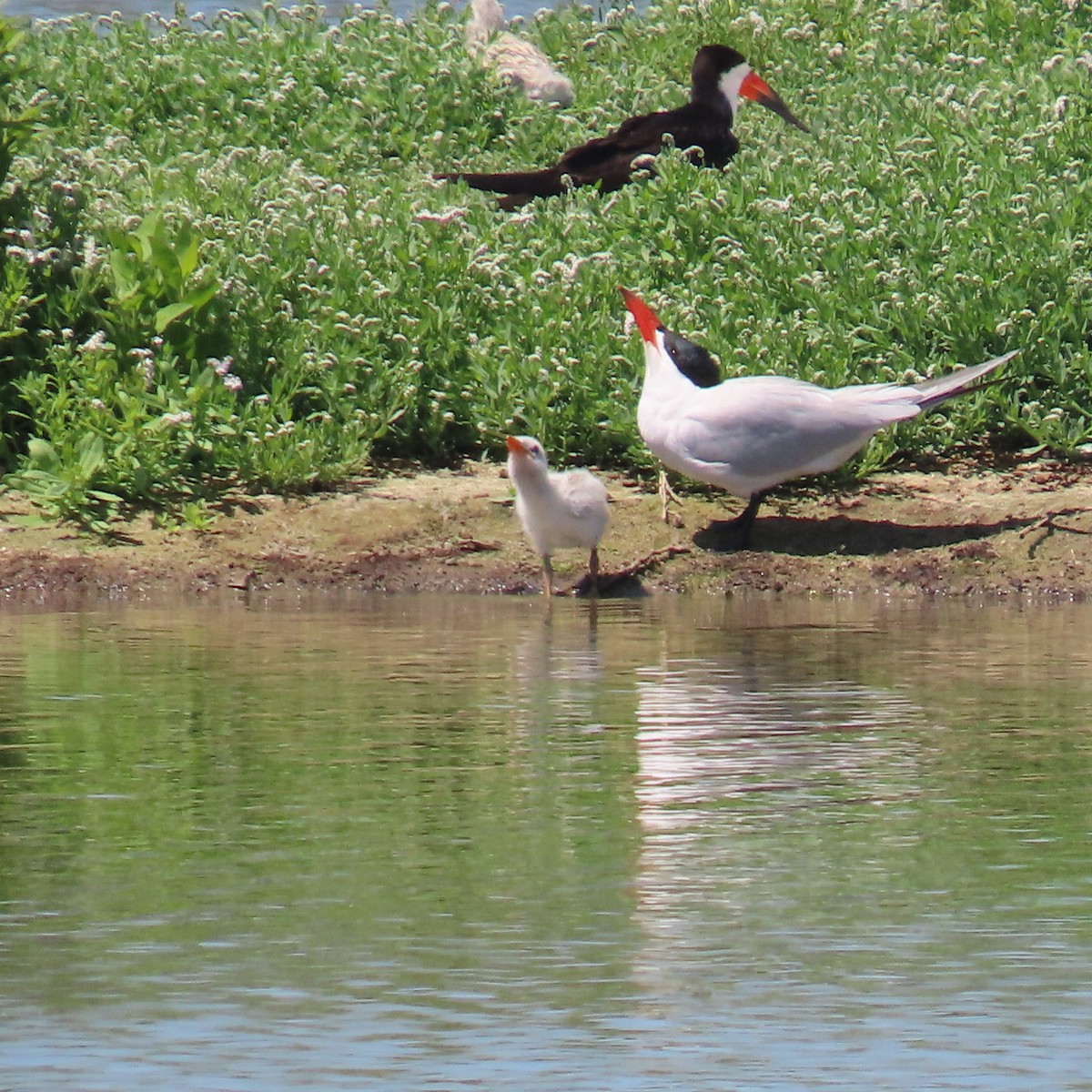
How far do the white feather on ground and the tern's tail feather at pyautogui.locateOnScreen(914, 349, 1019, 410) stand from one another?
6.13 m

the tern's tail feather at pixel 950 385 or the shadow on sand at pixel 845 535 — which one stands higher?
the tern's tail feather at pixel 950 385

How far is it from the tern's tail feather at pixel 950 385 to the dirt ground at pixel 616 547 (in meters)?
0.46

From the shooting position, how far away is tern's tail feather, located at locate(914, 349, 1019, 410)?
10.7 meters

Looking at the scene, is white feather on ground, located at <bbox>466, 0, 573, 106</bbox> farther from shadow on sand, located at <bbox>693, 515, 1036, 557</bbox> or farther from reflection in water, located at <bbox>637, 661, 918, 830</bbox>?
reflection in water, located at <bbox>637, 661, 918, 830</bbox>

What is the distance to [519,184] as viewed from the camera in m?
14.3

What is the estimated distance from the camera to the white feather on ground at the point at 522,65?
16.4 m

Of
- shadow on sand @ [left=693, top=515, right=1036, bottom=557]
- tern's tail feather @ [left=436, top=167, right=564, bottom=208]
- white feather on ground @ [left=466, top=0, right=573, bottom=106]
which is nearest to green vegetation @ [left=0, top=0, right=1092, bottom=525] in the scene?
tern's tail feather @ [left=436, top=167, right=564, bottom=208]

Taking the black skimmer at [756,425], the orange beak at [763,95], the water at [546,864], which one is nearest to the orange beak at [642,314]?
the black skimmer at [756,425]

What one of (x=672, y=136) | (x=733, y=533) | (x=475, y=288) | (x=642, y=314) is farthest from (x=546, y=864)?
(x=672, y=136)

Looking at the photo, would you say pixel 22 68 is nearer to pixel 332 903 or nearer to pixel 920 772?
pixel 920 772

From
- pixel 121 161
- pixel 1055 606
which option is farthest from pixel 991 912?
pixel 121 161

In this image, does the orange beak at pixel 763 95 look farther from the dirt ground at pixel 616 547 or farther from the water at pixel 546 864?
the water at pixel 546 864

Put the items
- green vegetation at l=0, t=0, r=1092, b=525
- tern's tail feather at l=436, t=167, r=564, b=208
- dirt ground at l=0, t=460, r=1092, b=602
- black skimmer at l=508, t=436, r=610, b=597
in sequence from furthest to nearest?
tern's tail feather at l=436, t=167, r=564, b=208 < green vegetation at l=0, t=0, r=1092, b=525 < dirt ground at l=0, t=460, r=1092, b=602 < black skimmer at l=508, t=436, r=610, b=597

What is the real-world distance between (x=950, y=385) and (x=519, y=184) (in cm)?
414
